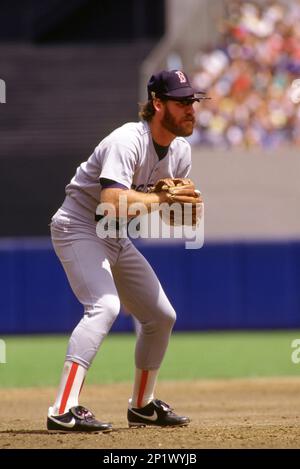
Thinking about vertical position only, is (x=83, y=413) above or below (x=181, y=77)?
below

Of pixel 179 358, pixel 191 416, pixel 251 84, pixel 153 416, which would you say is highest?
pixel 251 84

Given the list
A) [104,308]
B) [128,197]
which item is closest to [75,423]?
[104,308]

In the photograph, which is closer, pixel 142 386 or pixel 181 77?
pixel 181 77

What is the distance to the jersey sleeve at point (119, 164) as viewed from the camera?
198 inches

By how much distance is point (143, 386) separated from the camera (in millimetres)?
5754

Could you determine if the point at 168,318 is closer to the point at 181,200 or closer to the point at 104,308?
the point at 104,308

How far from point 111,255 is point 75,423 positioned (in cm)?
88

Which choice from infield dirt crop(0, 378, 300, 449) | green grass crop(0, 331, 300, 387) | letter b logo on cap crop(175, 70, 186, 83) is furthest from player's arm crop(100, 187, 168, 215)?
green grass crop(0, 331, 300, 387)

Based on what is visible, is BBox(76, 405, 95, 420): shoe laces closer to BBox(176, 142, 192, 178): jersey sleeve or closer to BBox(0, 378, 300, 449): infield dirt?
BBox(0, 378, 300, 449): infield dirt

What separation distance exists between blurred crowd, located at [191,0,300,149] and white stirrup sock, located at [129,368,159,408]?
31.0 ft

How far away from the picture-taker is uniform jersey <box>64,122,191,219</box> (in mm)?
5094

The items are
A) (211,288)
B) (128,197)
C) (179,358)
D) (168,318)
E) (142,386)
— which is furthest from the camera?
(211,288)

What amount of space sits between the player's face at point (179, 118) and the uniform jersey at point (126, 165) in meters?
0.13
